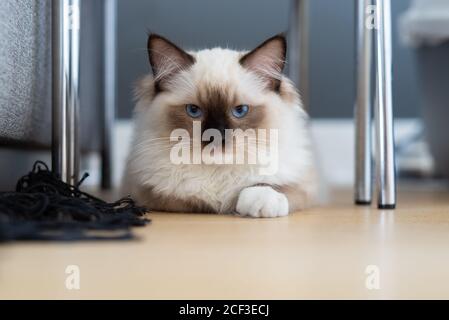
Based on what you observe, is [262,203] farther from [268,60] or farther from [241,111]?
[268,60]

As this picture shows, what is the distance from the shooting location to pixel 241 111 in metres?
1.26

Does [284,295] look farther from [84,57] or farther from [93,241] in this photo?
[84,57]

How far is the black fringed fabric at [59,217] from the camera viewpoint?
0.84 meters

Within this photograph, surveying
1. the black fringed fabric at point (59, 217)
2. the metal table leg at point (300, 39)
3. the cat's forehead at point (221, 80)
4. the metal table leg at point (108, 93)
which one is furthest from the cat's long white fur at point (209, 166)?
the metal table leg at point (108, 93)

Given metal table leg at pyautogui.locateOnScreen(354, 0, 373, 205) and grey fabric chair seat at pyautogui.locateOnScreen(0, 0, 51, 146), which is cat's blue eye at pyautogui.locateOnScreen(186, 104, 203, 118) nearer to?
grey fabric chair seat at pyautogui.locateOnScreen(0, 0, 51, 146)

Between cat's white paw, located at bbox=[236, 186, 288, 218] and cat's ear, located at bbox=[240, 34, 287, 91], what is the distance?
24cm

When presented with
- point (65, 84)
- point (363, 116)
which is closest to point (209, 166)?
point (65, 84)

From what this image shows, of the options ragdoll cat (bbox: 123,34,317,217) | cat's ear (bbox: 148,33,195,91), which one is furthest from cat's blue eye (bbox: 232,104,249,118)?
cat's ear (bbox: 148,33,195,91)

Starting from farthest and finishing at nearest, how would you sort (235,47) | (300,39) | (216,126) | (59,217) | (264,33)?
(264,33), (300,39), (235,47), (216,126), (59,217)

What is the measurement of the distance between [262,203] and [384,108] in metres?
0.40

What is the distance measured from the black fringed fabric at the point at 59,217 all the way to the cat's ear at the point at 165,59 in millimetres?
296

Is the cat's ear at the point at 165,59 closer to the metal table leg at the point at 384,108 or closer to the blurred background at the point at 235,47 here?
the blurred background at the point at 235,47

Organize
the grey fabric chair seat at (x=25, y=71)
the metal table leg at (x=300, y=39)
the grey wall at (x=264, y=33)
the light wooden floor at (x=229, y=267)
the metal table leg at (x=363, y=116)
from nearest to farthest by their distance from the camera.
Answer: the light wooden floor at (x=229, y=267), the grey fabric chair seat at (x=25, y=71), the metal table leg at (x=363, y=116), the metal table leg at (x=300, y=39), the grey wall at (x=264, y=33)
